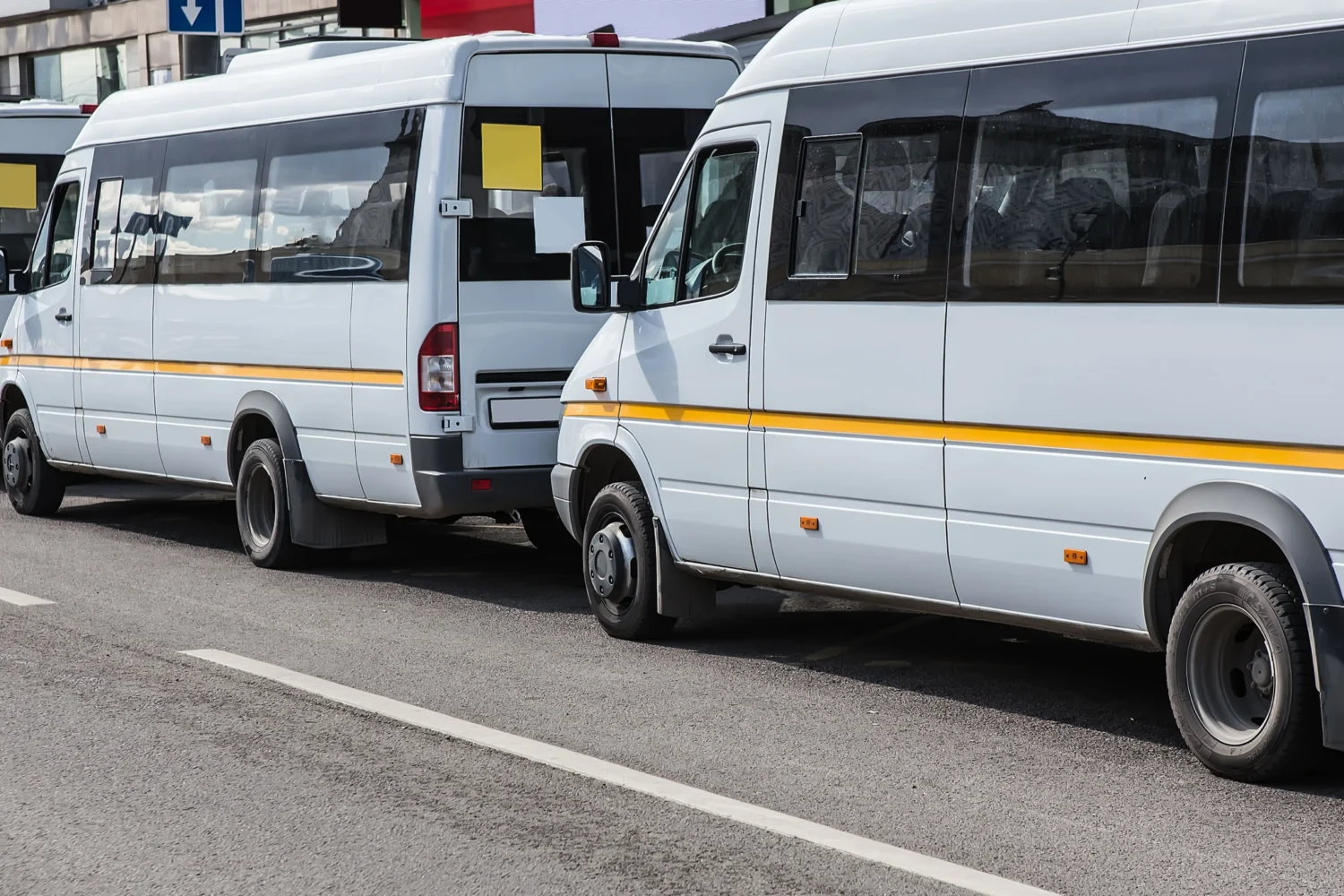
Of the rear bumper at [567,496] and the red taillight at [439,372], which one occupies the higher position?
the red taillight at [439,372]

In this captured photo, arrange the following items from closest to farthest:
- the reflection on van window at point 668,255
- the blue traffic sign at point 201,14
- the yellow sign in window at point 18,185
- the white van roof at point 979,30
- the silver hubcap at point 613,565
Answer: the white van roof at point 979,30 < the reflection on van window at point 668,255 < the silver hubcap at point 613,565 < the blue traffic sign at point 201,14 < the yellow sign in window at point 18,185

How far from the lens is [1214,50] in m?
6.19

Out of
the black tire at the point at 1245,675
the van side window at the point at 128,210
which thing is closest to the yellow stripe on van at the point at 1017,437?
the black tire at the point at 1245,675

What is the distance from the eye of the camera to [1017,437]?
679 centimetres

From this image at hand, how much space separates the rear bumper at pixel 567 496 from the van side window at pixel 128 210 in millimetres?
4289

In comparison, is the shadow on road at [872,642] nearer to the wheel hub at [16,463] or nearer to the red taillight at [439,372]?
the red taillight at [439,372]

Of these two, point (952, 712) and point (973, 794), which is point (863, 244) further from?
point (973, 794)

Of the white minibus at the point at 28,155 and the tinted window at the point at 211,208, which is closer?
the tinted window at the point at 211,208

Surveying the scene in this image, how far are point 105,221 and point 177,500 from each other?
299 centimetres

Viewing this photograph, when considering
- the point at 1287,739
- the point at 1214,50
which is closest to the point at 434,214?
the point at 1214,50

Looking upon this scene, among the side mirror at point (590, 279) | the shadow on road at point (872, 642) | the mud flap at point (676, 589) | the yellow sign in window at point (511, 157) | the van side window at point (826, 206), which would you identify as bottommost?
the shadow on road at point (872, 642)

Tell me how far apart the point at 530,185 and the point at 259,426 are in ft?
8.22

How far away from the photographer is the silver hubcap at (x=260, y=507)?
1133 centimetres

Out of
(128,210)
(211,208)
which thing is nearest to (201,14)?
(128,210)
